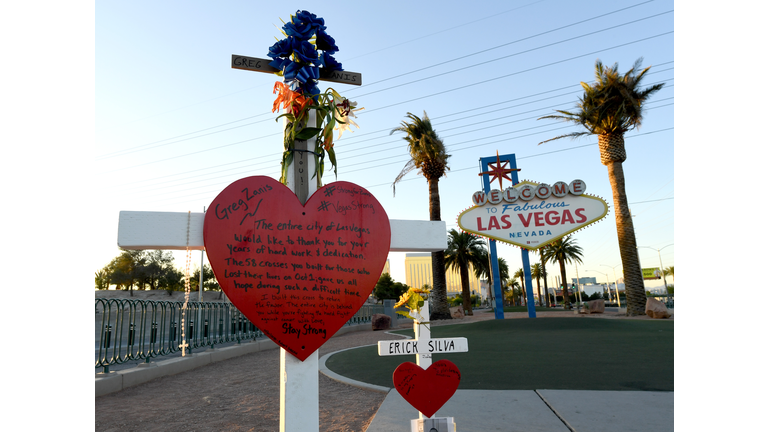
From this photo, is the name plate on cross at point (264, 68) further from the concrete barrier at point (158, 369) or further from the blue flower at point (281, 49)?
the concrete barrier at point (158, 369)

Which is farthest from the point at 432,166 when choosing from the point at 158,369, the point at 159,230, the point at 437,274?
the point at 159,230

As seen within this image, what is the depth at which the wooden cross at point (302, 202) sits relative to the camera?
2.12 metres

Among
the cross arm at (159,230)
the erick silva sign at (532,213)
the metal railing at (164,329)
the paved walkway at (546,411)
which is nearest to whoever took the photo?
the cross arm at (159,230)

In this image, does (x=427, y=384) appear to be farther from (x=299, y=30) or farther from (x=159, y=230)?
(x=299, y=30)

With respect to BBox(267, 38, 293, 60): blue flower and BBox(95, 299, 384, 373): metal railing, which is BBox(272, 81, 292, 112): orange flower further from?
BBox(95, 299, 384, 373): metal railing

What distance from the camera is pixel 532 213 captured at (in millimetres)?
18281

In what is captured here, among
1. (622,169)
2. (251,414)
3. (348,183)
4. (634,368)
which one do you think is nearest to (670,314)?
(622,169)

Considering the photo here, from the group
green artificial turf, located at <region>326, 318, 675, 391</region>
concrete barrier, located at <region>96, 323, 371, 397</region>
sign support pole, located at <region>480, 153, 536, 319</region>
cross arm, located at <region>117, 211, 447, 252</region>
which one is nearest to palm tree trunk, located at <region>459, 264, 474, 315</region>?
sign support pole, located at <region>480, 153, 536, 319</region>

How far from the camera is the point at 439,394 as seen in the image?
2.92 metres

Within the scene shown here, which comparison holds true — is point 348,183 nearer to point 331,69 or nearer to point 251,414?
point 331,69

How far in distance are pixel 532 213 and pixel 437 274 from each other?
755 centimetres

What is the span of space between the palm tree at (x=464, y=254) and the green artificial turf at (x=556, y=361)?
24.5 metres

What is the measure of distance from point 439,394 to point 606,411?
2.55 m

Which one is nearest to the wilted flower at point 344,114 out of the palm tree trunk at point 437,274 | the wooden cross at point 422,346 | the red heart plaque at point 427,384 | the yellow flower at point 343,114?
the yellow flower at point 343,114
